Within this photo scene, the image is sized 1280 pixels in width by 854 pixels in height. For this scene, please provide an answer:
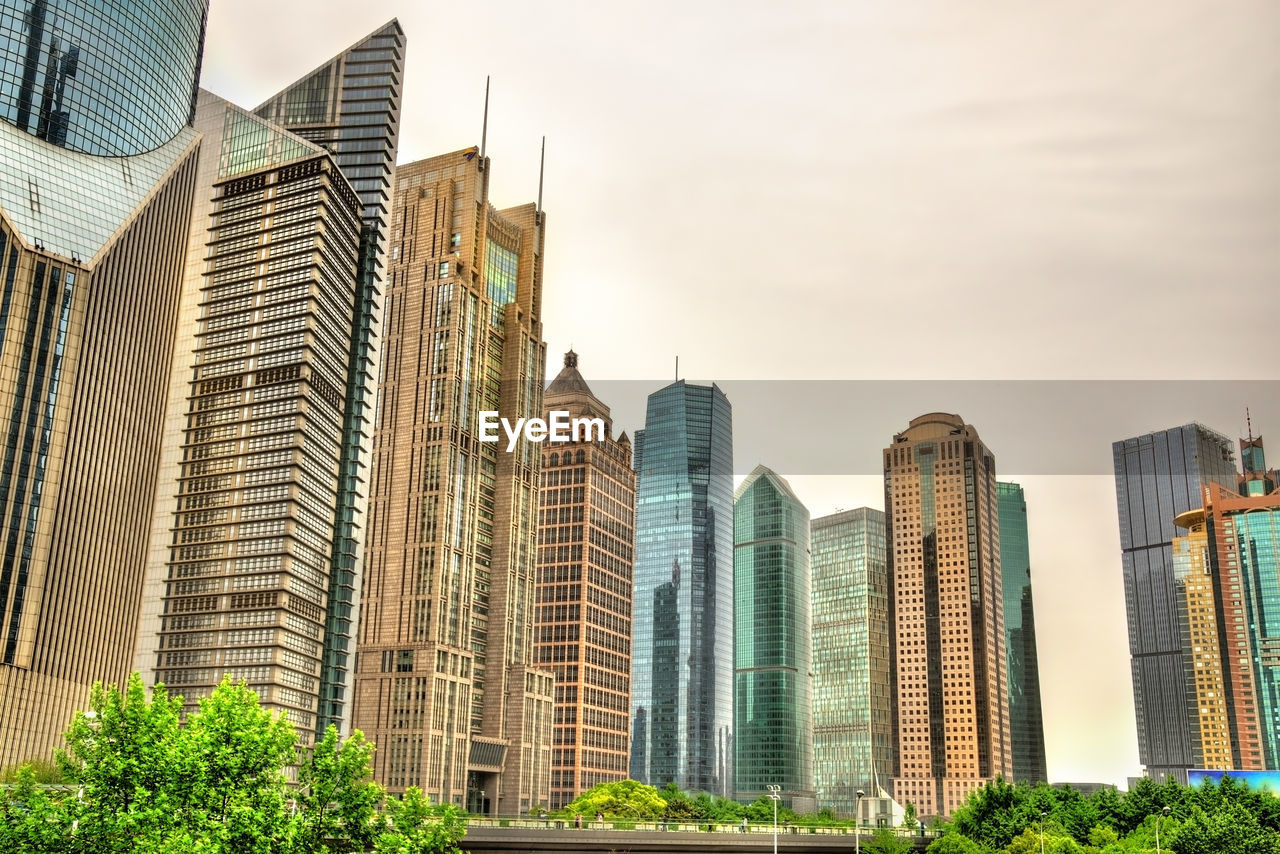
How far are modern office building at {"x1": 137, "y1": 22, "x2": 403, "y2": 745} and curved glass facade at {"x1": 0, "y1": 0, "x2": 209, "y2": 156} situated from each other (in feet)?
59.6

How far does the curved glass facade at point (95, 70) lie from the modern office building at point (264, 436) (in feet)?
59.6

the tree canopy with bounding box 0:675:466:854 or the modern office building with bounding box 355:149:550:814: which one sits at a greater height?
the modern office building with bounding box 355:149:550:814

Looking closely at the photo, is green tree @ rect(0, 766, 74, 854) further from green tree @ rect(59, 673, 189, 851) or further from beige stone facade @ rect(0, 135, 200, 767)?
beige stone facade @ rect(0, 135, 200, 767)

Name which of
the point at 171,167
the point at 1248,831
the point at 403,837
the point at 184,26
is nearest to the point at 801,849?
the point at 1248,831

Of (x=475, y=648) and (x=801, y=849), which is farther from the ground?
(x=475, y=648)

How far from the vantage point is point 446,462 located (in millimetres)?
182875

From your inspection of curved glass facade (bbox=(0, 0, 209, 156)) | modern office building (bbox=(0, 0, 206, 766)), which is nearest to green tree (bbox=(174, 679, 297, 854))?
modern office building (bbox=(0, 0, 206, 766))

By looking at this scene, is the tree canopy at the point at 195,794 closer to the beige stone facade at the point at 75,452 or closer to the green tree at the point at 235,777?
the green tree at the point at 235,777

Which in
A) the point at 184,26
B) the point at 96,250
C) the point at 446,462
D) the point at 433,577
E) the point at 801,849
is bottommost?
the point at 801,849

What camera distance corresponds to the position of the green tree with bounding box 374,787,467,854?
55312mm

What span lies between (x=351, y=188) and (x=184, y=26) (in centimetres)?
3292

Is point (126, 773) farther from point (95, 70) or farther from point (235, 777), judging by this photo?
point (95, 70)

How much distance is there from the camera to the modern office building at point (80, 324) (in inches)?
5320

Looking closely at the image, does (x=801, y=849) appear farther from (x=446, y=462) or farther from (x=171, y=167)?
(x=171, y=167)
